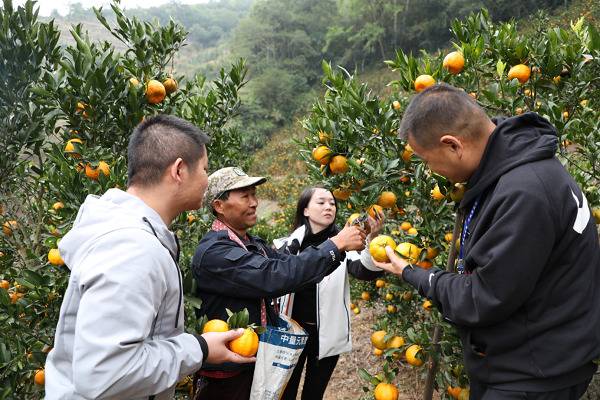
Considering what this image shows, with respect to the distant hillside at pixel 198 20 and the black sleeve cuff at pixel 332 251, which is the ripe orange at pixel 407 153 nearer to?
the black sleeve cuff at pixel 332 251

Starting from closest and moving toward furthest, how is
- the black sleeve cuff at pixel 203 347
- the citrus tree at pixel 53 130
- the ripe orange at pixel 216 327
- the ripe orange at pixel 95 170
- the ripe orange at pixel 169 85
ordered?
the black sleeve cuff at pixel 203 347, the ripe orange at pixel 216 327, the citrus tree at pixel 53 130, the ripe orange at pixel 95 170, the ripe orange at pixel 169 85

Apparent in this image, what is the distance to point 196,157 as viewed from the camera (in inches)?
54.5

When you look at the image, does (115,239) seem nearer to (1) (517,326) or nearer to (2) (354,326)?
(1) (517,326)

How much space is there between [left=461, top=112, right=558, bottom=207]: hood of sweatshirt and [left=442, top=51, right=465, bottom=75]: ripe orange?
0.65 meters

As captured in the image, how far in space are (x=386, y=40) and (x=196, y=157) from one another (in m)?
34.4

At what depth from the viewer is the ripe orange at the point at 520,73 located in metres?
1.90

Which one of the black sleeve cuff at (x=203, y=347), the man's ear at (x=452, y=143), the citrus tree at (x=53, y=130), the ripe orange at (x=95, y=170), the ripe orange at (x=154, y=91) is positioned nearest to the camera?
the black sleeve cuff at (x=203, y=347)

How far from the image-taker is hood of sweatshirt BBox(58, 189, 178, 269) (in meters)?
1.14

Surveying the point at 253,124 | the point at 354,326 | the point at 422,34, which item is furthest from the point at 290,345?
the point at 422,34

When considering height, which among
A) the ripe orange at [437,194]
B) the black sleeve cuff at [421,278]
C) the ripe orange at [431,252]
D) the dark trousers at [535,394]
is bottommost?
the dark trousers at [535,394]

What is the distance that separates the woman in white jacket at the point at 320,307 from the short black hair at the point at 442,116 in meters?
1.28

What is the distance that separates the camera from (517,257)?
117 centimetres

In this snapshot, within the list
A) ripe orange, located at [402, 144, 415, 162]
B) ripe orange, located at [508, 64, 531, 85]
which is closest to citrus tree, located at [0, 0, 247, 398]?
ripe orange, located at [402, 144, 415, 162]

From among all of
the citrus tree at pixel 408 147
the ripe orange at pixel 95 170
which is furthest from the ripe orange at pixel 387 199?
the ripe orange at pixel 95 170
